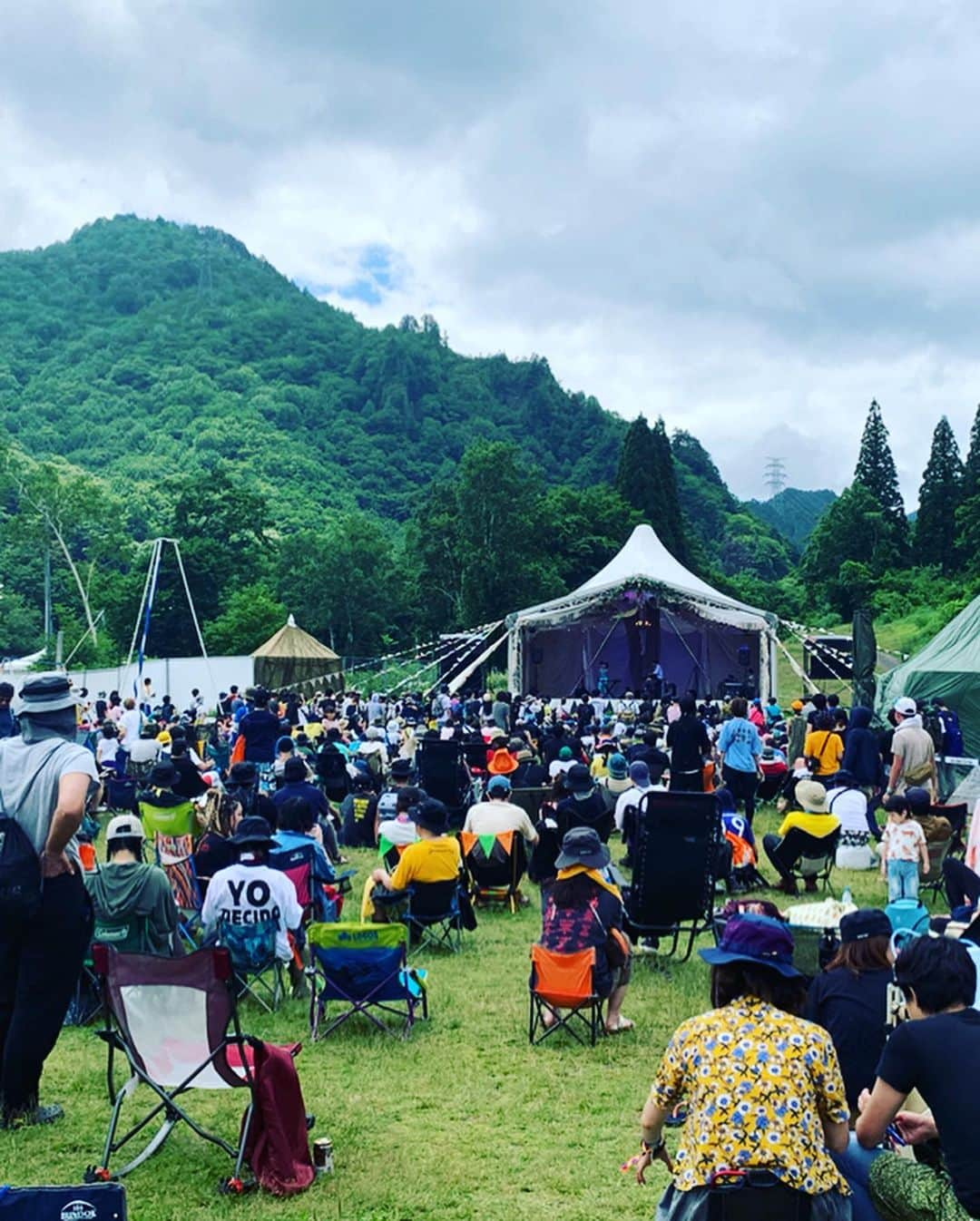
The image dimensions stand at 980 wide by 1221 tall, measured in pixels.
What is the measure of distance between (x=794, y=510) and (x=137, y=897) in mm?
144397

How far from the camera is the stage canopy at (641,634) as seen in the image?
2677 centimetres

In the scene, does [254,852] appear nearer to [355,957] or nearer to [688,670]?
[355,957]

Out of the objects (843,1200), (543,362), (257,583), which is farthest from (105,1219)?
(543,362)

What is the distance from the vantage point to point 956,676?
49.3 ft

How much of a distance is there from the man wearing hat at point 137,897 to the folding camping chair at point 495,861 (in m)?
3.27

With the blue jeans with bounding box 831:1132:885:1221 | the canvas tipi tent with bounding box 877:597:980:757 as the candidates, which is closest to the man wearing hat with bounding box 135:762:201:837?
the blue jeans with bounding box 831:1132:885:1221

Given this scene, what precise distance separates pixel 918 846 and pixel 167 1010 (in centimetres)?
532

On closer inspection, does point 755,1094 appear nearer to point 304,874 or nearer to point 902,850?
point 304,874

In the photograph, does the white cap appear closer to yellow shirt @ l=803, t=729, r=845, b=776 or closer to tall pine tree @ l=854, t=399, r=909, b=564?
yellow shirt @ l=803, t=729, r=845, b=776

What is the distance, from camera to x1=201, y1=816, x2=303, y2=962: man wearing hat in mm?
6246

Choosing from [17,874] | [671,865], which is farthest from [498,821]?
[17,874]

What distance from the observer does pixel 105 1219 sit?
2.97 meters

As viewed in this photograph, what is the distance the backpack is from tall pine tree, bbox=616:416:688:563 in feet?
163

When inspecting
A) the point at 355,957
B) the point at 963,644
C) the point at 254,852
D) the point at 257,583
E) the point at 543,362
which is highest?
the point at 543,362
